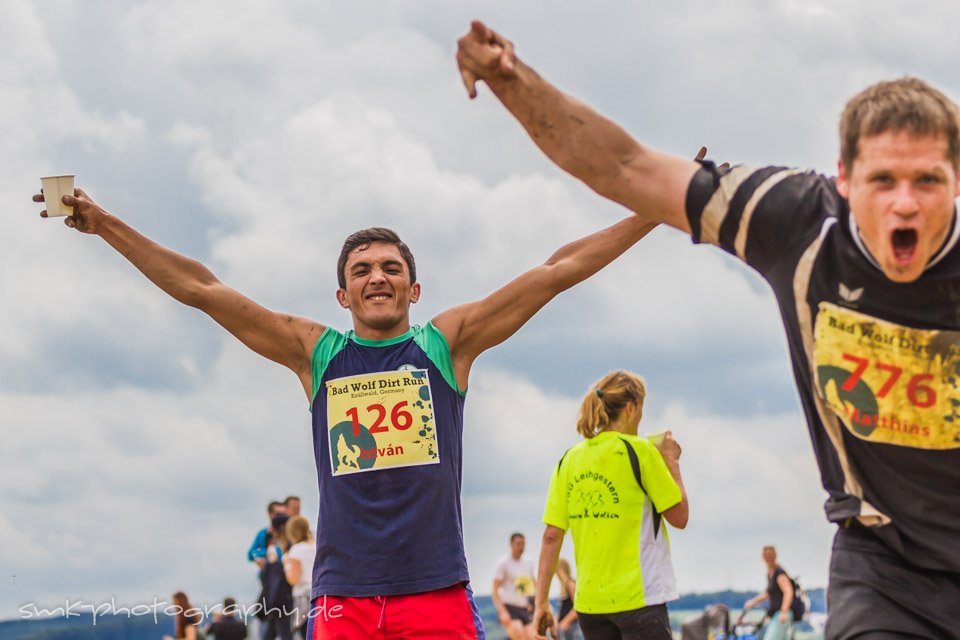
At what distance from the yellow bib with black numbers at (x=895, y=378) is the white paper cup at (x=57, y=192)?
379 centimetres

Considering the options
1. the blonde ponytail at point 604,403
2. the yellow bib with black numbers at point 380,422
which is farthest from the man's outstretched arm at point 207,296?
the blonde ponytail at point 604,403

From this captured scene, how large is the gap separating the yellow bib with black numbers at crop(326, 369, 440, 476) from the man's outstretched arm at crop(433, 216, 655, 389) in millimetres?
326

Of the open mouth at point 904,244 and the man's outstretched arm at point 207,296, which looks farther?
the man's outstretched arm at point 207,296

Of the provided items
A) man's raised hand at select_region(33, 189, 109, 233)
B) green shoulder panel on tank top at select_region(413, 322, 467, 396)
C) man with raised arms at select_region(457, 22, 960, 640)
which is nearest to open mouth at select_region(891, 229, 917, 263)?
man with raised arms at select_region(457, 22, 960, 640)

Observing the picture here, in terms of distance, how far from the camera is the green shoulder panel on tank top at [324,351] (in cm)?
609

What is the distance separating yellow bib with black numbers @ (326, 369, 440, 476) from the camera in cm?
580

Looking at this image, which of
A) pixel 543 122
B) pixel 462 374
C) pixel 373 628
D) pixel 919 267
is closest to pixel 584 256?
pixel 462 374

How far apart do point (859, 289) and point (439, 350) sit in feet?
9.22

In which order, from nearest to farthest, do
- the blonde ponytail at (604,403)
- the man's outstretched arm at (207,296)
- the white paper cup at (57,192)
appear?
the white paper cup at (57,192) < the man's outstretched arm at (207,296) < the blonde ponytail at (604,403)

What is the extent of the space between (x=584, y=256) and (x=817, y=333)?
2609 millimetres

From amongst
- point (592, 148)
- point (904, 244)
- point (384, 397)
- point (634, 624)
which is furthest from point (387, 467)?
point (904, 244)

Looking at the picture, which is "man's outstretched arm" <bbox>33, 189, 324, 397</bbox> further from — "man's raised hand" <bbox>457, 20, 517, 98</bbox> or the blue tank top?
"man's raised hand" <bbox>457, 20, 517, 98</bbox>

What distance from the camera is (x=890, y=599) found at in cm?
371

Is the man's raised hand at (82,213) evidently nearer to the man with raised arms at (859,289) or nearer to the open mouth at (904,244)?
the man with raised arms at (859,289)
